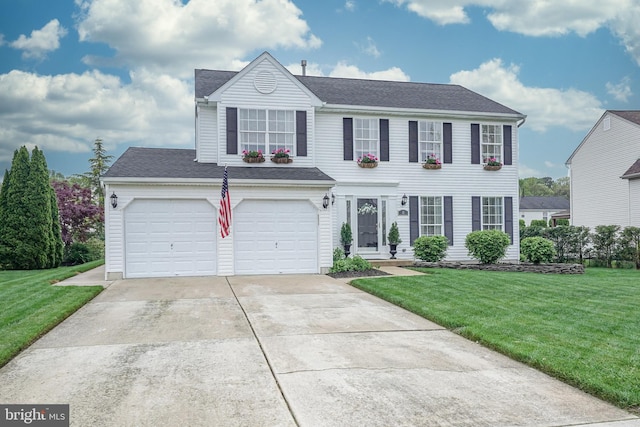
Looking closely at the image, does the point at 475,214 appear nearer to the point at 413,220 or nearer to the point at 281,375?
the point at 413,220

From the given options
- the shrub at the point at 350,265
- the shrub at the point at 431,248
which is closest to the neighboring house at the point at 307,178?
the shrub at the point at 350,265

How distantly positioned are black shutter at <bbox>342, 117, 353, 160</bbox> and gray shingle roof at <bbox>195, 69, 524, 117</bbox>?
0.69 m

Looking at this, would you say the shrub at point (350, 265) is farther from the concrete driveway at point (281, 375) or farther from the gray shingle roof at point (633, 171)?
the gray shingle roof at point (633, 171)

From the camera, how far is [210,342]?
256 inches

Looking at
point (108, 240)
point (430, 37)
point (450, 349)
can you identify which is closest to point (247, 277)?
point (108, 240)

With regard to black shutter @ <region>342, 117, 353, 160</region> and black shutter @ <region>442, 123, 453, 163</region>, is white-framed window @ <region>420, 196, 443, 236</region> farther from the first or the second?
black shutter @ <region>342, 117, 353, 160</region>

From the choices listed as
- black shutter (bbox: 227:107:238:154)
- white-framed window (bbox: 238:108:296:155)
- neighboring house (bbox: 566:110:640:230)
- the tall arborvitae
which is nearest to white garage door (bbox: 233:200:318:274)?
black shutter (bbox: 227:107:238:154)

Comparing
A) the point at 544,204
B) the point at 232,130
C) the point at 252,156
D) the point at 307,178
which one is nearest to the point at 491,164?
the point at 307,178

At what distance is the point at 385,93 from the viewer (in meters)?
18.8

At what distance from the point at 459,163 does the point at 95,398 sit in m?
15.9

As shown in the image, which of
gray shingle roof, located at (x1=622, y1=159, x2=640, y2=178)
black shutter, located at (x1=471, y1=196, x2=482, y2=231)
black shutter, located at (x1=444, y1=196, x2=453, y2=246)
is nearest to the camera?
black shutter, located at (x1=444, y1=196, x2=453, y2=246)

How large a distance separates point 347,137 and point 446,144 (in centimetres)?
384

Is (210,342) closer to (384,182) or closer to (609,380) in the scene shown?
(609,380)

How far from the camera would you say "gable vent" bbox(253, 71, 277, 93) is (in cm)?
1587
